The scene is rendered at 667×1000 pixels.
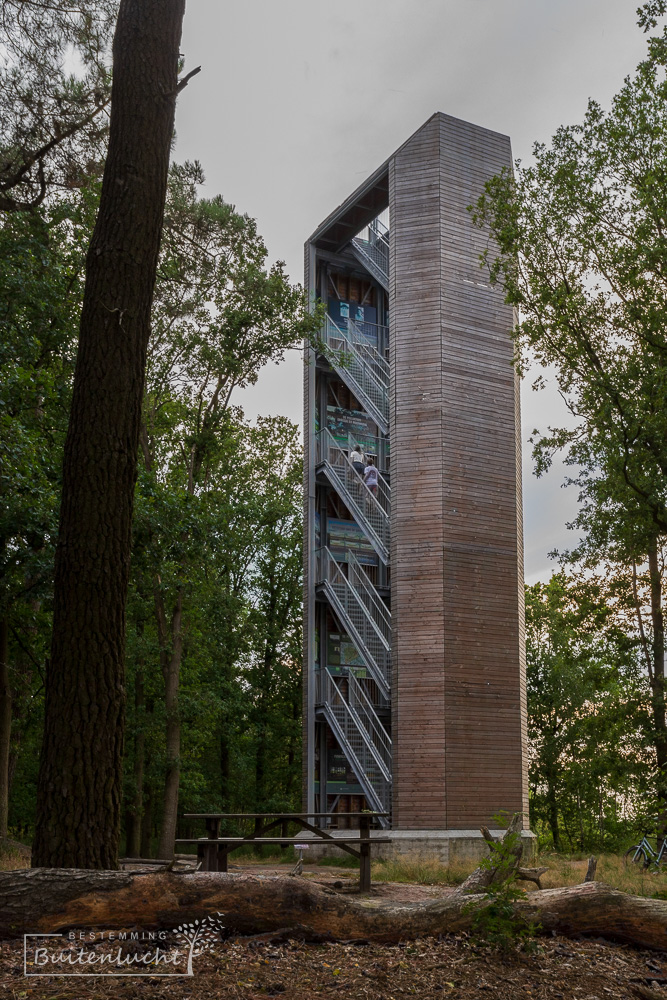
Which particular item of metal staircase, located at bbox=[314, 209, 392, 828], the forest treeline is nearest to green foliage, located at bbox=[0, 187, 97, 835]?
the forest treeline

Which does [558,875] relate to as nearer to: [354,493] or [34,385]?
[34,385]

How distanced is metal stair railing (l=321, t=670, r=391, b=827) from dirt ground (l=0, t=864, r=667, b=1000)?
46.7 feet

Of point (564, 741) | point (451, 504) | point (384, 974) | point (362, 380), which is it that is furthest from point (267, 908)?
point (564, 741)

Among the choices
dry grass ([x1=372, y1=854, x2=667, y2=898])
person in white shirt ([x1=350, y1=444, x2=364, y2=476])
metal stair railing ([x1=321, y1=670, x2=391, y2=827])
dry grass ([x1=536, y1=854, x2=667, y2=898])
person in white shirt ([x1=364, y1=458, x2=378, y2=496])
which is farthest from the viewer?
person in white shirt ([x1=350, y1=444, x2=364, y2=476])

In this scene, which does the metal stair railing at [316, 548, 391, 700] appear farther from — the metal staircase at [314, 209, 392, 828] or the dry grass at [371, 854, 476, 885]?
the dry grass at [371, 854, 476, 885]

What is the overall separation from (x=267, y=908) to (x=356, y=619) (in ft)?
53.5

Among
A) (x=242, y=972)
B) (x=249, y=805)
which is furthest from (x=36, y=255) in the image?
(x=249, y=805)

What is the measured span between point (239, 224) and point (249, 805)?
859 inches

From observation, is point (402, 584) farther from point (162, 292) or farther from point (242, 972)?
point (242, 972)

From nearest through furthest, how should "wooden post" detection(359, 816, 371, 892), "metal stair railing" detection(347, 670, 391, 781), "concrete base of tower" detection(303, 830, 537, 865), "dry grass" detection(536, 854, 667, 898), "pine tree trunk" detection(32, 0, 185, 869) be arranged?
"pine tree trunk" detection(32, 0, 185, 869) < "dry grass" detection(536, 854, 667, 898) < "wooden post" detection(359, 816, 371, 892) < "concrete base of tower" detection(303, 830, 537, 865) < "metal stair railing" detection(347, 670, 391, 781)

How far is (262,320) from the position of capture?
20359 millimetres

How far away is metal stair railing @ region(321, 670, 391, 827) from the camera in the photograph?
63.8 feet

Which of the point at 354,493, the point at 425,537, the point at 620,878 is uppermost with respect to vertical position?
the point at 354,493

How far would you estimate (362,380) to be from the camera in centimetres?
2294
